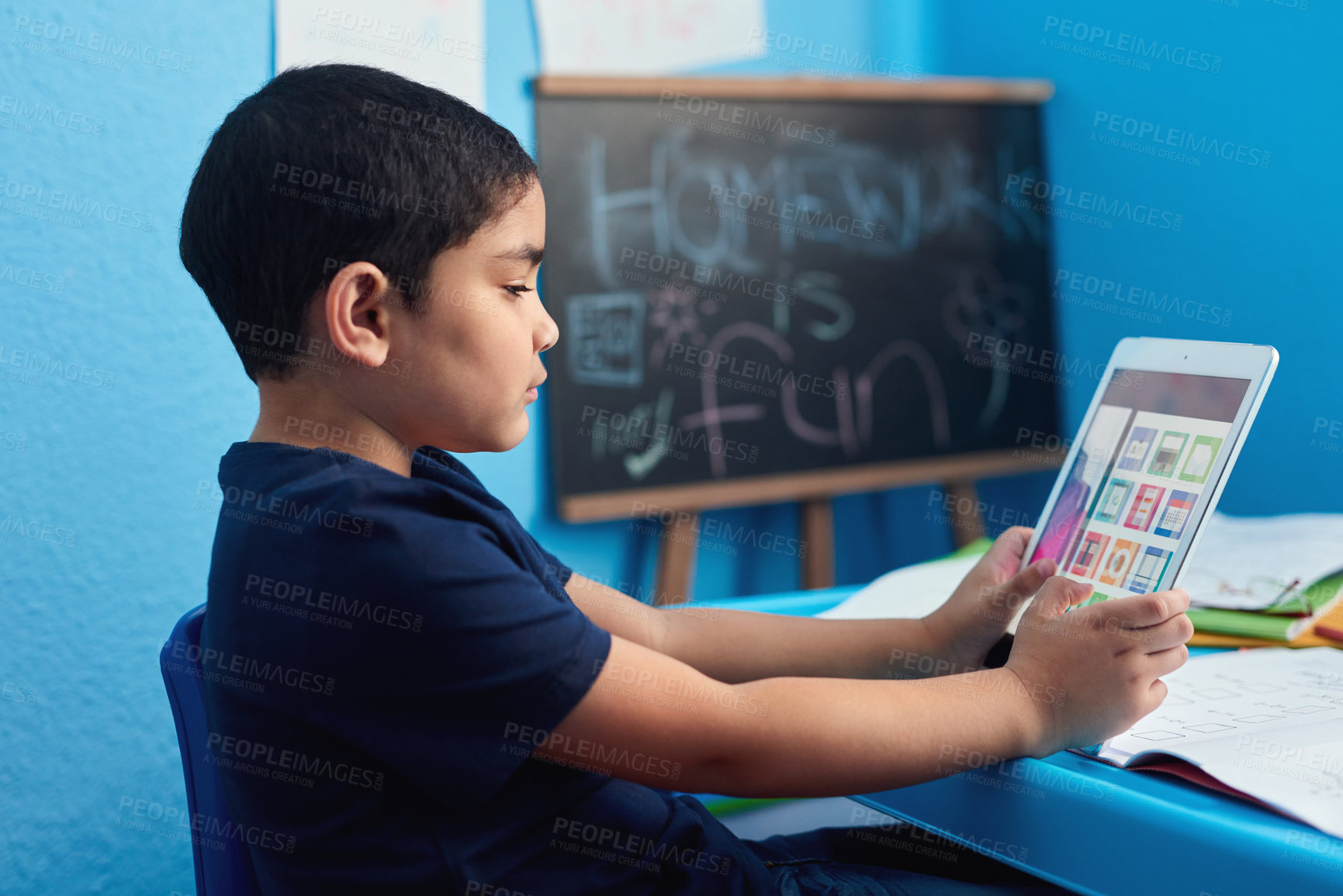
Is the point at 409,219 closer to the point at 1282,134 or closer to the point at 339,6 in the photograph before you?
the point at 339,6

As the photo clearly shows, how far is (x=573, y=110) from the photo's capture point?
1.57 m

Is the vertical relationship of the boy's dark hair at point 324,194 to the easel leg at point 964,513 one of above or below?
above

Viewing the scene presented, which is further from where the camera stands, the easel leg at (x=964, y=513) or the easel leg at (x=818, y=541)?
the easel leg at (x=964, y=513)

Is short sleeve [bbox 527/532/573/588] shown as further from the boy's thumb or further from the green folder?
the green folder

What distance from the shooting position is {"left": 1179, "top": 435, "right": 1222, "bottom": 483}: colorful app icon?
62 centimetres

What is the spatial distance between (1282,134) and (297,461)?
151cm

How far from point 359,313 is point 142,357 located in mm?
710

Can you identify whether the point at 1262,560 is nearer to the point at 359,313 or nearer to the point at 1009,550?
the point at 1009,550

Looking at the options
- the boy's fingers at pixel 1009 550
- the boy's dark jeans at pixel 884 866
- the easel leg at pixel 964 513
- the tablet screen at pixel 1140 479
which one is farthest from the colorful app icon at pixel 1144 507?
the easel leg at pixel 964 513

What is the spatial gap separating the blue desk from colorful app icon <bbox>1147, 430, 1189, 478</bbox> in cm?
20

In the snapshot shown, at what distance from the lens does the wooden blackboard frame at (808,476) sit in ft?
5.24

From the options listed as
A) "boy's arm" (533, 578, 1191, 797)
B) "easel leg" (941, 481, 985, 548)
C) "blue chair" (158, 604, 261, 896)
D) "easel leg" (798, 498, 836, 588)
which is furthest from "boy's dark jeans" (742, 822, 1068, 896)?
"easel leg" (941, 481, 985, 548)

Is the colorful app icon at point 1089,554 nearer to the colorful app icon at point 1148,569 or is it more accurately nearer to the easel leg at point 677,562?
the colorful app icon at point 1148,569

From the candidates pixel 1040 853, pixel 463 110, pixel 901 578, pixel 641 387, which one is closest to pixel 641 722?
pixel 1040 853
